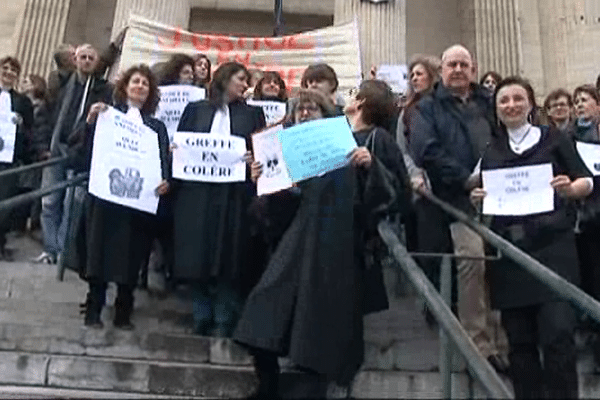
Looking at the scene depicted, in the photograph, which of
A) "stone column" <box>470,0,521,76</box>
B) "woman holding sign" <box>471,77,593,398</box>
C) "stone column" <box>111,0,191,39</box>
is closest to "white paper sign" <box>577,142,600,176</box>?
"woman holding sign" <box>471,77,593,398</box>

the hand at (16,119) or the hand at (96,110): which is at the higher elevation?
the hand at (16,119)

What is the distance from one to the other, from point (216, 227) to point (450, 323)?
2.76 metres

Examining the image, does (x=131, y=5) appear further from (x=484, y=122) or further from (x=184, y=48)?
(x=484, y=122)

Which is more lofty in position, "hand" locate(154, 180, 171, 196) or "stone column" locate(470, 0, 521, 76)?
"stone column" locate(470, 0, 521, 76)

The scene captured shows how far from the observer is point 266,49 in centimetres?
1270

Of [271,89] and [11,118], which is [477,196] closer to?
[271,89]

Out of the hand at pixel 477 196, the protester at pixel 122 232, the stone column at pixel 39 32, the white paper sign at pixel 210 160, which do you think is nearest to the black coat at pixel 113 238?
the protester at pixel 122 232

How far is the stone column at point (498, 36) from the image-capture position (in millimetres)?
16062

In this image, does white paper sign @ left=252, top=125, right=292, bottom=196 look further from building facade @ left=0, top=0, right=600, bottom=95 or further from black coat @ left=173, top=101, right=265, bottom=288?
building facade @ left=0, top=0, right=600, bottom=95

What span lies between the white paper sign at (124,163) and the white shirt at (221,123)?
46 cm

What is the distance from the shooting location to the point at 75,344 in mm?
6188

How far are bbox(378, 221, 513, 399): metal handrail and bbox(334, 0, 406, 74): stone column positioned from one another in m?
8.74

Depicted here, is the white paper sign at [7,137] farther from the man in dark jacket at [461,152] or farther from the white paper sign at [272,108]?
the man in dark jacket at [461,152]

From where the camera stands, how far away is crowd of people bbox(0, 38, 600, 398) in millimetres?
4828
